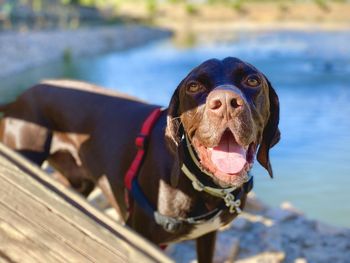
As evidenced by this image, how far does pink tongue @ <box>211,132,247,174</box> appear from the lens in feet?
7.01

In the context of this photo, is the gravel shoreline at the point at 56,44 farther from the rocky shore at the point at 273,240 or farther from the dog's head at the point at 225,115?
the dog's head at the point at 225,115

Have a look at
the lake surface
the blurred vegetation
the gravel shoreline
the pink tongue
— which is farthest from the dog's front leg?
the blurred vegetation

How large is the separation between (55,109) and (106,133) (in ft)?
1.39

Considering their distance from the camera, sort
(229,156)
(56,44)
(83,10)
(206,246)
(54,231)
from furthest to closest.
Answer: (83,10), (56,44), (206,246), (229,156), (54,231)

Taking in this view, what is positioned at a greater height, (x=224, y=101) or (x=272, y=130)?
(x=224, y=101)

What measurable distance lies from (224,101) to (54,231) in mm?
954

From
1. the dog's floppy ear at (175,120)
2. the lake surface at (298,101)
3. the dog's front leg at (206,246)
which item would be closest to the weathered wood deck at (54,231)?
the dog's floppy ear at (175,120)

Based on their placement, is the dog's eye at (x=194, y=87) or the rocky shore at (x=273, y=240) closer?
the dog's eye at (x=194, y=87)

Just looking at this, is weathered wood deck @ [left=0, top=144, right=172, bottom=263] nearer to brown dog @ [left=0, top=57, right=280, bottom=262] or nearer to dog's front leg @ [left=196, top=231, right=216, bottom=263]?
brown dog @ [left=0, top=57, right=280, bottom=262]

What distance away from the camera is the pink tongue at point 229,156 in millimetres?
2137

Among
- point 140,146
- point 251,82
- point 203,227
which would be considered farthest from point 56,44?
point 251,82

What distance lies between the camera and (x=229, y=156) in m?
2.16

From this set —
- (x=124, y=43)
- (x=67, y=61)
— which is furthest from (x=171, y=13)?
(x=67, y=61)

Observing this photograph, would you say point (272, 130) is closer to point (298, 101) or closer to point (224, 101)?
point (224, 101)
